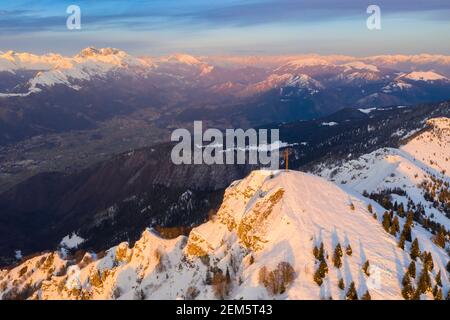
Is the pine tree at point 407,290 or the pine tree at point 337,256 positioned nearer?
the pine tree at point 407,290

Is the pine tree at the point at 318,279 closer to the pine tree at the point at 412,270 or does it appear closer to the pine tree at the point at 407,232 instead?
the pine tree at the point at 412,270

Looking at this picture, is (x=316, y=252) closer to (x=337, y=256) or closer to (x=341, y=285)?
(x=337, y=256)

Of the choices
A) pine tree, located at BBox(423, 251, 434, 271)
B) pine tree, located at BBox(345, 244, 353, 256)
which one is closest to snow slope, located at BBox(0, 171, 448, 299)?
pine tree, located at BBox(345, 244, 353, 256)

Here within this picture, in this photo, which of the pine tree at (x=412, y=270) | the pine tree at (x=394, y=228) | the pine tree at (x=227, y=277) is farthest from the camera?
the pine tree at (x=394, y=228)

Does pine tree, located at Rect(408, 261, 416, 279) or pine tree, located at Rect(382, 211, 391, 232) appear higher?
pine tree, located at Rect(382, 211, 391, 232)

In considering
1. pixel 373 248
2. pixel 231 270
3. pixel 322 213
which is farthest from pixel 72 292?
pixel 373 248

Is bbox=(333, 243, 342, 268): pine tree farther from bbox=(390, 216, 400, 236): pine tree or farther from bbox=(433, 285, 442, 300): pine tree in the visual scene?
bbox=(390, 216, 400, 236): pine tree

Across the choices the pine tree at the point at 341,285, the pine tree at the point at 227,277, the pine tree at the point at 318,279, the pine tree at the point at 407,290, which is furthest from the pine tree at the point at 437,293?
the pine tree at the point at 227,277
